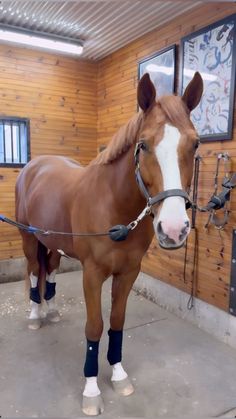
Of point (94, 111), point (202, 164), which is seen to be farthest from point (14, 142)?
point (202, 164)

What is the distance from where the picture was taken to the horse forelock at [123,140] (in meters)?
1.27

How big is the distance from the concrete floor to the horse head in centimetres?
105

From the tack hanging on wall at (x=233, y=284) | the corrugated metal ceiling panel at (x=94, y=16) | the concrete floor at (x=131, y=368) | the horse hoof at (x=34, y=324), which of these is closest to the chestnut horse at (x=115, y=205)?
the horse hoof at (x=34, y=324)

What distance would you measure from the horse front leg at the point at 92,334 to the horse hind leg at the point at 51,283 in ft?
3.00

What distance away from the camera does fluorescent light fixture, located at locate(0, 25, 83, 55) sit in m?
2.70

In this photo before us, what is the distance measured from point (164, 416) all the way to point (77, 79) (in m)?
3.23

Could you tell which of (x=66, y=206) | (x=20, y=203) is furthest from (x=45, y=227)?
(x=20, y=203)

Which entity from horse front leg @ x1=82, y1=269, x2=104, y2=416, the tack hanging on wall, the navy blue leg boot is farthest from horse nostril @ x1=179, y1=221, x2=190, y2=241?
the tack hanging on wall

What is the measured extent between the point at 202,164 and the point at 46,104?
1904 millimetres

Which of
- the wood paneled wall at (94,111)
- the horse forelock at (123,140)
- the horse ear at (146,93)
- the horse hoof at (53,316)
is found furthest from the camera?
the horse hoof at (53,316)

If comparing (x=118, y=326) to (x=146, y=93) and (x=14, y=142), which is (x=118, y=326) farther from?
(x=14, y=142)

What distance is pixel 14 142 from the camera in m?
3.27

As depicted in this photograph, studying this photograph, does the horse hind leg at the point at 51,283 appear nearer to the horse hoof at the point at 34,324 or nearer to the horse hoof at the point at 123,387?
the horse hoof at the point at 34,324

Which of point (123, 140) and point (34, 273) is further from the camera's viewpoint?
point (34, 273)
